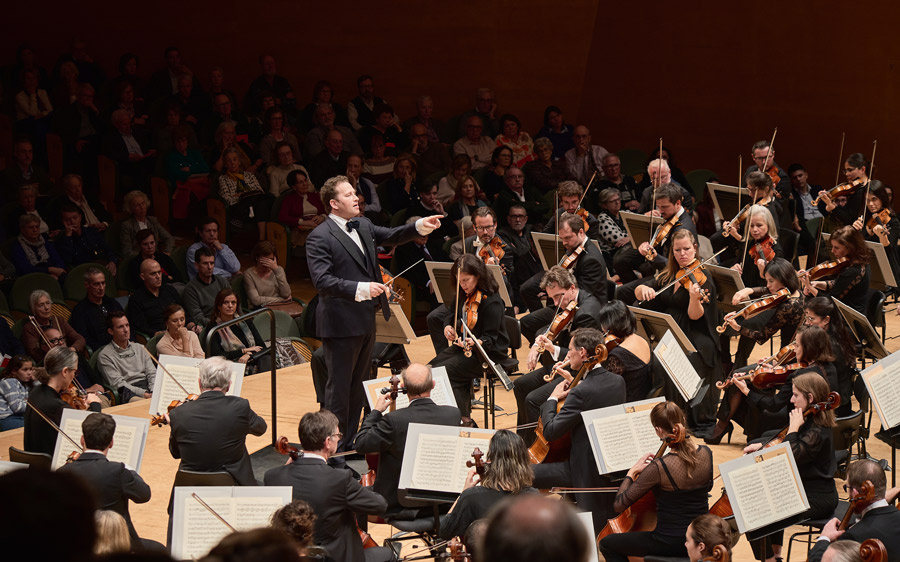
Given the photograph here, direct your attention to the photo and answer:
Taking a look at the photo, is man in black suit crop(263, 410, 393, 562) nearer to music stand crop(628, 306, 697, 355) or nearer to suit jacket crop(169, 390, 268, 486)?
suit jacket crop(169, 390, 268, 486)

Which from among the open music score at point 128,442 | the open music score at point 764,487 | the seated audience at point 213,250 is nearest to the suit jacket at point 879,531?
the open music score at point 764,487

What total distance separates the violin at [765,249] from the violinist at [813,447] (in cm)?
254

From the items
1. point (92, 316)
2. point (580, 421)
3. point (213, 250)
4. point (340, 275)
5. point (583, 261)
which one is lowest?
point (92, 316)

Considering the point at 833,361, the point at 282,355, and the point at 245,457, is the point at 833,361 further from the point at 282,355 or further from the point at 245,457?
the point at 282,355

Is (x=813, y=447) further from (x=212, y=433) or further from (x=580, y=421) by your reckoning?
(x=212, y=433)

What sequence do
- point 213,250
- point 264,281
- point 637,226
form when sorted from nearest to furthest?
point 637,226
point 264,281
point 213,250

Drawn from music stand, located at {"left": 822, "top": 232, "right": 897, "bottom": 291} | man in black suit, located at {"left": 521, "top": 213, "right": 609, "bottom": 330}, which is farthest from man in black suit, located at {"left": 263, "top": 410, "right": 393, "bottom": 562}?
music stand, located at {"left": 822, "top": 232, "right": 897, "bottom": 291}

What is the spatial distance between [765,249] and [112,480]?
4726mm

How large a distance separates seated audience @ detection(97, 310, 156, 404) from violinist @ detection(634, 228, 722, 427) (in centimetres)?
340

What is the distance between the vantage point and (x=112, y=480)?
4262 mm

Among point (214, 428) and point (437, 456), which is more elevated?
point (437, 456)

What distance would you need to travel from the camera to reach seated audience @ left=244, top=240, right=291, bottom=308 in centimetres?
780

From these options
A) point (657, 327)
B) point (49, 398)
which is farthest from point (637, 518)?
point (49, 398)

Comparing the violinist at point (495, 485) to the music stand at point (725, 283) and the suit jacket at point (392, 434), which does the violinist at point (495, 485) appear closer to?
the suit jacket at point (392, 434)
